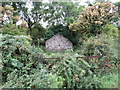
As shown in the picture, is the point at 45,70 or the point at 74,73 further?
the point at 45,70

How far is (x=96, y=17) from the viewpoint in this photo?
24.1 feet

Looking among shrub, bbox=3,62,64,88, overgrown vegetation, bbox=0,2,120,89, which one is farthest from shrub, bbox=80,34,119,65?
shrub, bbox=3,62,64,88

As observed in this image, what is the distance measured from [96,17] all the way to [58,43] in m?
2.82

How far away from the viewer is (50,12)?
10.4 meters

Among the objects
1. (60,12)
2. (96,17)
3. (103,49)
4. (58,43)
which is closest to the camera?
(103,49)

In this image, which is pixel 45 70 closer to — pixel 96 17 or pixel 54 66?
pixel 54 66

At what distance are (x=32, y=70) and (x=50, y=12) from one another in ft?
26.8

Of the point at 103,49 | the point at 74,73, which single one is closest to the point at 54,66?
the point at 74,73

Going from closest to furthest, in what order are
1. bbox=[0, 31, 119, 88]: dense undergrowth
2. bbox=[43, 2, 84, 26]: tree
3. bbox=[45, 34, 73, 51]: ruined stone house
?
bbox=[0, 31, 119, 88]: dense undergrowth
bbox=[45, 34, 73, 51]: ruined stone house
bbox=[43, 2, 84, 26]: tree

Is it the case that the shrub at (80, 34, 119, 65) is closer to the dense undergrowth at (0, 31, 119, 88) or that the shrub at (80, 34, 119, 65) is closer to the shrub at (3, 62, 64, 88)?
the dense undergrowth at (0, 31, 119, 88)

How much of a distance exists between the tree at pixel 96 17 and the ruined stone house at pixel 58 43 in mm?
1411

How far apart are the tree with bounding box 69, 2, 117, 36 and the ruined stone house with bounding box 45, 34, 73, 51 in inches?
55.5

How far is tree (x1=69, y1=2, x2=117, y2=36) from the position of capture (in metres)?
7.32

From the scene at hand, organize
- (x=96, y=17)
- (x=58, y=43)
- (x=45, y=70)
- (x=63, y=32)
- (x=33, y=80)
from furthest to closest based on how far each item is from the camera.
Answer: (x=63, y=32)
(x=58, y=43)
(x=96, y=17)
(x=45, y=70)
(x=33, y=80)
